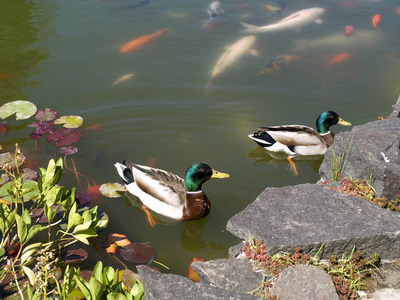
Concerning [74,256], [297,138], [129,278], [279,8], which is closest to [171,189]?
[74,256]

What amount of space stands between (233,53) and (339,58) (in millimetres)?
1743

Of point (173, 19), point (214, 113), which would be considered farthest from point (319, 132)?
point (173, 19)

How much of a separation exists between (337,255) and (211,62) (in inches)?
199

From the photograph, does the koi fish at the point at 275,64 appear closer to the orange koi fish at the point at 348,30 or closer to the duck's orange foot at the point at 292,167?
the orange koi fish at the point at 348,30

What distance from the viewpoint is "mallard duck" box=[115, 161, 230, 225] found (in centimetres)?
565

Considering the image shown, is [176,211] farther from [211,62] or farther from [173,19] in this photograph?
[173,19]

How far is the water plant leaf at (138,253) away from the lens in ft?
16.4

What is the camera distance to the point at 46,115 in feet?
23.3

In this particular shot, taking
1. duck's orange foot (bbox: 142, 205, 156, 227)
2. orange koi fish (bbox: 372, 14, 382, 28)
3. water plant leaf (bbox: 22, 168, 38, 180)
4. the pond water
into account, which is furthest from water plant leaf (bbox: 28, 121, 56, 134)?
orange koi fish (bbox: 372, 14, 382, 28)

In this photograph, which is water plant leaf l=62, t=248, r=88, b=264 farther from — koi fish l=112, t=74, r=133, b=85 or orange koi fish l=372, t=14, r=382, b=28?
orange koi fish l=372, t=14, r=382, b=28

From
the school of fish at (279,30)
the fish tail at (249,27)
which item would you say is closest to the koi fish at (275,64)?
the school of fish at (279,30)

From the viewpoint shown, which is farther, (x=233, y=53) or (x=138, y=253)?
(x=233, y=53)

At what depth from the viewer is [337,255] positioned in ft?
14.0

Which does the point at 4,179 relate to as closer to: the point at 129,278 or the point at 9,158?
the point at 9,158
